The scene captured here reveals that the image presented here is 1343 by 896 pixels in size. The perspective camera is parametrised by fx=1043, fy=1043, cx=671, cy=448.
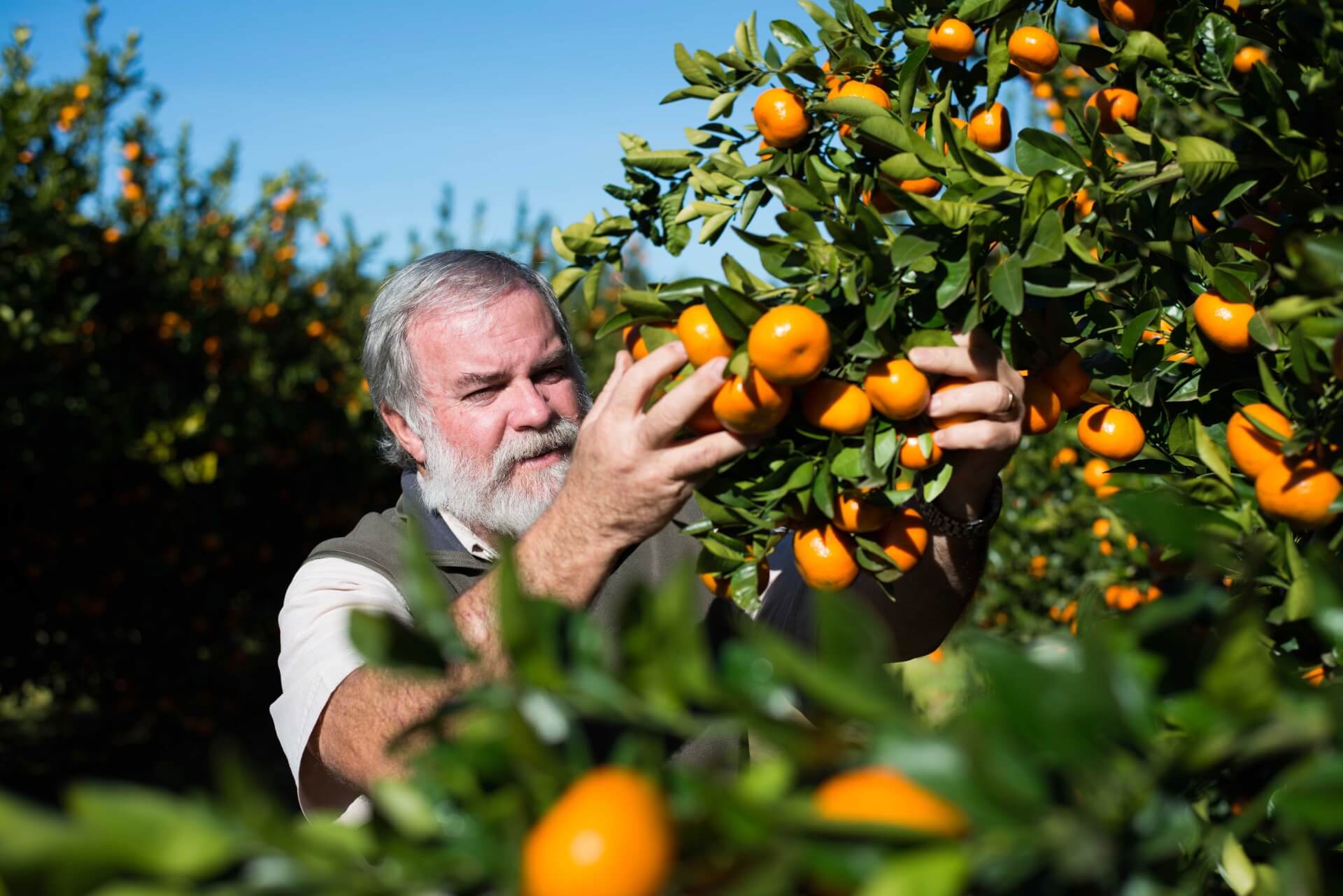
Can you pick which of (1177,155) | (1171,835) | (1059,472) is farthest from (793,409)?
(1059,472)

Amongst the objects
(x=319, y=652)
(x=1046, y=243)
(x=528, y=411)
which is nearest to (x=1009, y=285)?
(x=1046, y=243)

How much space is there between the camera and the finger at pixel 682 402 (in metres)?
1.12

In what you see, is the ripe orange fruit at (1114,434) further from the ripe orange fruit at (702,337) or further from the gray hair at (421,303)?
the gray hair at (421,303)

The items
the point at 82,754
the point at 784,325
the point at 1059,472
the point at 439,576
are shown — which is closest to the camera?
the point at 784,325

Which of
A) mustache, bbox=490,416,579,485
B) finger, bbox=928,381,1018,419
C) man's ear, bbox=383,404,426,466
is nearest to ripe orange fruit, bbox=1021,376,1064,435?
finger, bbox=928,381,1018,419

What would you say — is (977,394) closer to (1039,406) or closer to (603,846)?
(1039,406)

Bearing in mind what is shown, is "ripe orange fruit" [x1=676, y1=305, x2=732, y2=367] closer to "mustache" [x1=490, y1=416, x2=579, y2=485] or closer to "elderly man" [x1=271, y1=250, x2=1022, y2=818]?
"elderly man" [x1=271, y1=250, x2=1022, y2=818]

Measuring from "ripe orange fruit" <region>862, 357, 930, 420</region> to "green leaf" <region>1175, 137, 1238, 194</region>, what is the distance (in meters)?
0.32

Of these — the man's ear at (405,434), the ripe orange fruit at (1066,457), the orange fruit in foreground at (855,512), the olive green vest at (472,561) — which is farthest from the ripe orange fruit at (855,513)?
the ripe orange fruit at (1066,457)

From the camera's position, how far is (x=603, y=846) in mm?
492

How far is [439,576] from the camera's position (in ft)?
7.30

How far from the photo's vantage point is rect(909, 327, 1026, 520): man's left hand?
1.08 meters

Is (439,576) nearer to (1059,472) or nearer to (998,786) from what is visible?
(998,786)

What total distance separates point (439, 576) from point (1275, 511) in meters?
1.69
